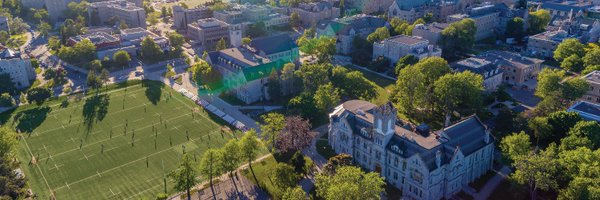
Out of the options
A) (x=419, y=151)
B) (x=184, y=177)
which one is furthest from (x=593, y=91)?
(x=184, y=177)

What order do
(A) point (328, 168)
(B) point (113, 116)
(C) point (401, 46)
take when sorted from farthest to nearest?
(C) point (401, 46), (B) point (113, 116), (A) point (328, 168)

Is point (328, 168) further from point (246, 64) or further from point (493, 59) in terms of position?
point (493, 59)

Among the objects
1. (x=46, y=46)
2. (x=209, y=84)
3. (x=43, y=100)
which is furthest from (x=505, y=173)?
(x=46, y=46)

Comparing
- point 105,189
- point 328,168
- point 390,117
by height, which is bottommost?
point 105,189

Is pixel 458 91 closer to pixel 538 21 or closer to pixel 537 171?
pixel 537 171

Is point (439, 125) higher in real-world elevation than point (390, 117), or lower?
lower

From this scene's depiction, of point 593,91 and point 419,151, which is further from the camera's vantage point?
point 593,91
